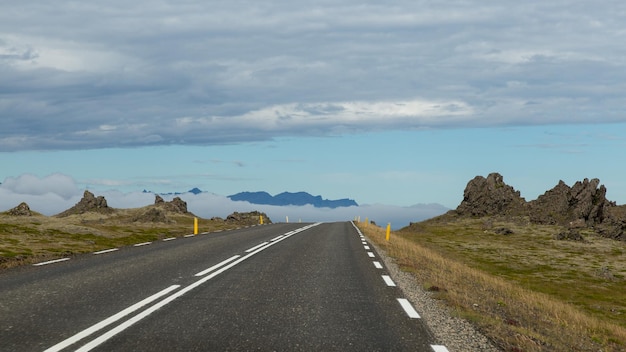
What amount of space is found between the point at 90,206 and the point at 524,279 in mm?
58730

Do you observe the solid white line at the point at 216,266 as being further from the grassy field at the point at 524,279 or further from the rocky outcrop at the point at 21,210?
the rocky outcrop at the point at 21,210

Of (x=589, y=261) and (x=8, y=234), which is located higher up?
(x=8, y=234)

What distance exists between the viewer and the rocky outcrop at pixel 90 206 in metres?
74.2

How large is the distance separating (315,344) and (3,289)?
7786 millimetres

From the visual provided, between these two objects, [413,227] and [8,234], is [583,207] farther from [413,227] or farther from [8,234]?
[8,234]

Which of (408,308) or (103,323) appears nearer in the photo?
(103,323)

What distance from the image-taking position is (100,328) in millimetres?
7836

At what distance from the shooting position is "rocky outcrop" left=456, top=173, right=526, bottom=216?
316ft

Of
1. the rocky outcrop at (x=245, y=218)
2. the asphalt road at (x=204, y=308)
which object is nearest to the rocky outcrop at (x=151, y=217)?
the rocky outcrop at (x=245, y=218)

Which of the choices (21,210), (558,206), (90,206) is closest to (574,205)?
(558,206)

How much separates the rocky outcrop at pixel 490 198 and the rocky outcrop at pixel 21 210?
234ft

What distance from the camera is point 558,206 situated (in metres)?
86.4

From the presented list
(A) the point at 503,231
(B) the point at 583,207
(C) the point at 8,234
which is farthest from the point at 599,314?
(B) the point at 583,207

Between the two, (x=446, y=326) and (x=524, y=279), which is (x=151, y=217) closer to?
(x=524, y=279)
